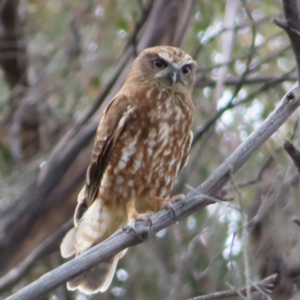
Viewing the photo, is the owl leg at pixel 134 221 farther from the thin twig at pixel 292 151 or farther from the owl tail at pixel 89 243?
the thin twig at pixel 292 151

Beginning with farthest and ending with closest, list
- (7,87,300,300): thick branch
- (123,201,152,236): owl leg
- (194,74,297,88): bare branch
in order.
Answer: (194,74,297,88): bare branch, (123,201,152,236): owl leg, (7,87,300,300): thick branch

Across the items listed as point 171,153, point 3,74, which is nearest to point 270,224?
point 171,153

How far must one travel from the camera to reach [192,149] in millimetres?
5332

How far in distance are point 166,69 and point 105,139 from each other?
1.99 ft

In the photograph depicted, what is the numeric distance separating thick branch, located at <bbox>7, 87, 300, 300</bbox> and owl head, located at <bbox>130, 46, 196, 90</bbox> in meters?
1.25

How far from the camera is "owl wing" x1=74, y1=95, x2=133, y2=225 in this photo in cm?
370

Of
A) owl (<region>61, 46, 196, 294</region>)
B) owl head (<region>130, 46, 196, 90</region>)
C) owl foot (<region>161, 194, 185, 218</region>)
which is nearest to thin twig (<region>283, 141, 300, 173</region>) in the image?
owl foot (<region>161, 194, 185, 218</region>)

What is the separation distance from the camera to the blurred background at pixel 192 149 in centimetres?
407

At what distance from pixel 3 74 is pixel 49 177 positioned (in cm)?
194

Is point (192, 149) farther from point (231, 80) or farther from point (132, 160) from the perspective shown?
point (132, 160)

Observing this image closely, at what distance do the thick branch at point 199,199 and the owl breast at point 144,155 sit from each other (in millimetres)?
834

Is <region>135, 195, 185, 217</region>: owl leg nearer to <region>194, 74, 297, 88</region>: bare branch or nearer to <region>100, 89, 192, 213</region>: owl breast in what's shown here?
<region>100, 89, 192, 213</region>: owl breast

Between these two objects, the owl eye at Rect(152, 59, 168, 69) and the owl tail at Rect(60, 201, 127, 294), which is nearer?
the owl tail at Rect(60, 201, 127, 294)

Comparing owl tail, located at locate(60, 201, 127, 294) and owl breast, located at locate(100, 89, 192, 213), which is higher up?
owl breast, located at locate(100, 89, 192, 213)
